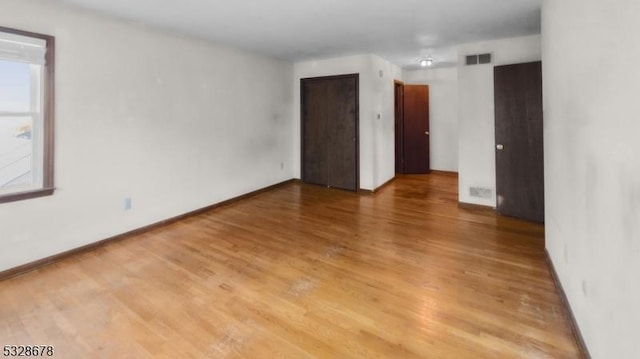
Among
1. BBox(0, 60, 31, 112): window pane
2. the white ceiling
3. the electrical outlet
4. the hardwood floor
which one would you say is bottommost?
the hardwood floor

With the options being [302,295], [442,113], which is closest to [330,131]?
[442,113]

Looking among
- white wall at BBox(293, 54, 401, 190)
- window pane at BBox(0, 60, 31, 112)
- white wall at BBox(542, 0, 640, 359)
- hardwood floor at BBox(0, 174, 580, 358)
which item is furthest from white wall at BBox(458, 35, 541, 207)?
window pane at BBox(0, 60, 31, 112)

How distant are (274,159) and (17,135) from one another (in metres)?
3.55

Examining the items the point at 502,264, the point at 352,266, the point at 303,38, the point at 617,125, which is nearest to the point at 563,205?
the point at 502,264

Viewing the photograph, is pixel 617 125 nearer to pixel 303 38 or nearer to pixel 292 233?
pixel 292 233

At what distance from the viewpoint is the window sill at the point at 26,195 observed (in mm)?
2590

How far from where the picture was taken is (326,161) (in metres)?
5.84

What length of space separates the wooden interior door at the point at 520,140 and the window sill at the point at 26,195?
192 inches

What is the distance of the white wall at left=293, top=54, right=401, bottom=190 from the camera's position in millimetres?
5262

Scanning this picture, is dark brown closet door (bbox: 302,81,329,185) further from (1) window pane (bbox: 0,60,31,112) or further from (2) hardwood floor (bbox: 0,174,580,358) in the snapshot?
(1) window pane (bbox: 0,60,31,112)

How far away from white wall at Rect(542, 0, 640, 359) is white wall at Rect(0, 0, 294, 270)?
3.87 meters

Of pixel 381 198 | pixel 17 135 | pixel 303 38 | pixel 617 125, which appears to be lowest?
pixel 381 198

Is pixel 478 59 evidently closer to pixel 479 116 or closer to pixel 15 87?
pixel 479 116

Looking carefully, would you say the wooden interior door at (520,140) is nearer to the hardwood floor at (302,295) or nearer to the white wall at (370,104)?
the hardwood floor at (302,295)
